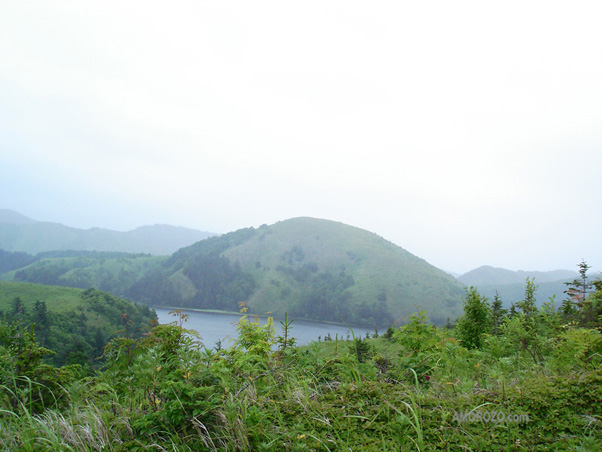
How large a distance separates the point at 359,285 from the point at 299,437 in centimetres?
19590

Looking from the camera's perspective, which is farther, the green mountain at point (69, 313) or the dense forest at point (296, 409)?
the green mountain at point (69, 313)

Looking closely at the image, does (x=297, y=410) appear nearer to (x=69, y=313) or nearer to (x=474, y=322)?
(x=474, y=322)

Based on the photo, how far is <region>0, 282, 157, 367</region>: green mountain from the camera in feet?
A: 247

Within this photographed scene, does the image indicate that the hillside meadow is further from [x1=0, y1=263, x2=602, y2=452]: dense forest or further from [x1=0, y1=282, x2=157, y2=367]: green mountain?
[x1=0, y1=282, x2=157, y2=367]: green mountain

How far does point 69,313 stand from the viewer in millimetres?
97938

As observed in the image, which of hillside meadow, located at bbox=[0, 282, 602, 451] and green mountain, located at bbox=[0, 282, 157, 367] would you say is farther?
green mountain, located at bbox=[0, 282, 157, 367]

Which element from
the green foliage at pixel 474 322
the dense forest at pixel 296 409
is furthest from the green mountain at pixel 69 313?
the dense forest at pixel 296 409

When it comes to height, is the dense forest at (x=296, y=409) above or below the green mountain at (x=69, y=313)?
above

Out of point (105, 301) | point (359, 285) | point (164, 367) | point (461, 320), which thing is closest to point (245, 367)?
point (164, 367)

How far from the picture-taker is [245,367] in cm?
349

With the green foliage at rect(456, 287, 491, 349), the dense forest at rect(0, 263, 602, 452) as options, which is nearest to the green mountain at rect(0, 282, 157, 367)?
the green foliage at rect(456, 287, 491, 349)

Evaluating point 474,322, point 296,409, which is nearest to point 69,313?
point 474,322

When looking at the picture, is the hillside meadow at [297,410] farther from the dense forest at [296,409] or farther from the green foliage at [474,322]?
the green foliage at [474,322]

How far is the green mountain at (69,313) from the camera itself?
75438 mm
